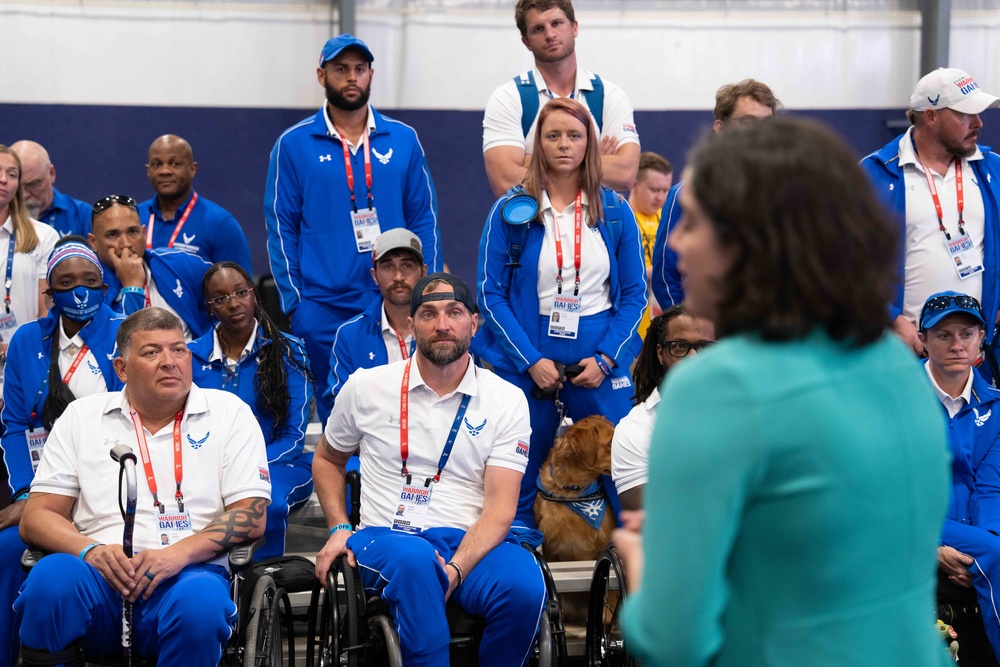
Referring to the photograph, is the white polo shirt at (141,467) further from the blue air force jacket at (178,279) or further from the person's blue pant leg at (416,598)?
the blue air force jacket at (178,279)

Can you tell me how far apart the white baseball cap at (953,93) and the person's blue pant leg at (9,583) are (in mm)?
3581

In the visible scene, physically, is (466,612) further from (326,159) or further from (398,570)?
(326,159)

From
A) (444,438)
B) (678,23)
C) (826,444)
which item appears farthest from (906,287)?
(678,23)

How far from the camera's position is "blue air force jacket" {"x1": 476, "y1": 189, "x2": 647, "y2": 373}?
3.97 meters

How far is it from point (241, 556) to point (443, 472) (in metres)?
0.66

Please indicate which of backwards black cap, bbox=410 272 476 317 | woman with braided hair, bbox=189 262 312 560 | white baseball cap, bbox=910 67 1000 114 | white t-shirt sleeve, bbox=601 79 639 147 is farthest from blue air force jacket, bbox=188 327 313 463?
white baseball cap, bbox=910 67 1000 114

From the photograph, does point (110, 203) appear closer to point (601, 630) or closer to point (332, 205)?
point (332, 205)

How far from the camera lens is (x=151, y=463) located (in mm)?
3168

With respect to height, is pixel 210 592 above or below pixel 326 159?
below

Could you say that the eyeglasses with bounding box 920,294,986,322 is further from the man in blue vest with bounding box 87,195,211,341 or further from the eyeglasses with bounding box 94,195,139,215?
the eyeglasses with bounding box 94,195,139,215

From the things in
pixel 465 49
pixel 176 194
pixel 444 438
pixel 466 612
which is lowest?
pixel 466 612

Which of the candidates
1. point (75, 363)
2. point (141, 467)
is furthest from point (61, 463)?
point (75, 363)

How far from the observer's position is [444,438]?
11.0 ft

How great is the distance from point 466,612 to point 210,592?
0.72 metres
